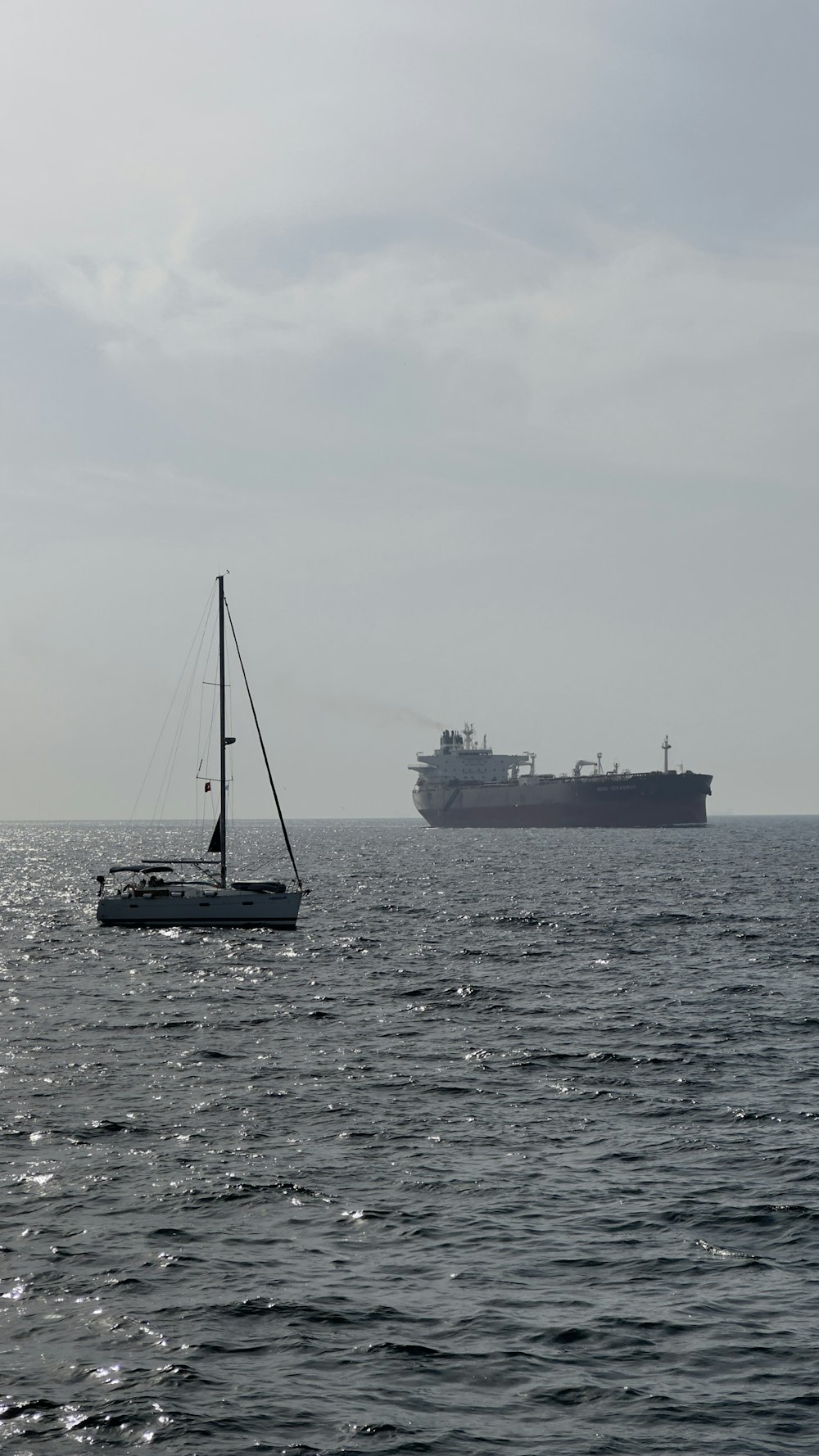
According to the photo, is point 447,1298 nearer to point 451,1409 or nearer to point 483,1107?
point 451,1409

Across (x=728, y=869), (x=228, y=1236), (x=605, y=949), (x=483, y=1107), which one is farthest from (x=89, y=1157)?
(x=728, y=869)

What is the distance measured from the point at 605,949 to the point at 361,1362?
39.1m

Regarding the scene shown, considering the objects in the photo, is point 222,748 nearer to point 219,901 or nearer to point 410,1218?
point 219,901

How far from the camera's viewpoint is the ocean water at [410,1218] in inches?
495

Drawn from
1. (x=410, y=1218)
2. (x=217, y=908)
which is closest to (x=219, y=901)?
(x=217, y=908)

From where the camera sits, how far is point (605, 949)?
51.7 metres

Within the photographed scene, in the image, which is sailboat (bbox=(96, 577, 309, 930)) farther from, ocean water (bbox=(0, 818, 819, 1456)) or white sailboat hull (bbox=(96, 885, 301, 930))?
ocean water (bbox=(0, 818, 819, 1456))

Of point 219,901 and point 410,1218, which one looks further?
point 219,901

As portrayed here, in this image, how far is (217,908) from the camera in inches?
2315

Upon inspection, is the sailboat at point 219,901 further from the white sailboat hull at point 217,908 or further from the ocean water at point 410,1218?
the ocean water at point 410,1218

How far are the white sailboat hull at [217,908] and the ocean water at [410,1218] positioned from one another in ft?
52.0

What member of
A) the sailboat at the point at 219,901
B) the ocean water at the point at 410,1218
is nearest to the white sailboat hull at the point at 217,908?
the sailboat at the point at 219,901

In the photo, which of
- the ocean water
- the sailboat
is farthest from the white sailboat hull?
the ocean water

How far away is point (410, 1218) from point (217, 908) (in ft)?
Result: 137
